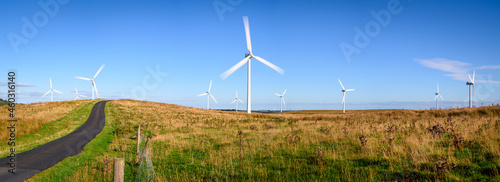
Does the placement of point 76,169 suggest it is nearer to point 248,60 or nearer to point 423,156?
point 423,156

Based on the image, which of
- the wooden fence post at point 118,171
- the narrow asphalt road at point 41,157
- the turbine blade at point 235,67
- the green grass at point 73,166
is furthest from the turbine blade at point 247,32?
the wooden fence post at point 118,171

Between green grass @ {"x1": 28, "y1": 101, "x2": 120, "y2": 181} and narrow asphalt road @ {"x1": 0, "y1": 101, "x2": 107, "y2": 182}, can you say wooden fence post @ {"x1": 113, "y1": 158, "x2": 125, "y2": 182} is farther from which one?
narrow asphalt road @ {"x1": 0, "y1": 101, "x2": 107, "y2": 182}

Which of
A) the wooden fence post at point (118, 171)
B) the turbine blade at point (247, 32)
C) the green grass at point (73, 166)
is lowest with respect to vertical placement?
the green grass at point (73, 166)

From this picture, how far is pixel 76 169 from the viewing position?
15008 millimetres

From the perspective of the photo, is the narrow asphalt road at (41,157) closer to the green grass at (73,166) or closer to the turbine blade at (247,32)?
the green grass at (73,166)

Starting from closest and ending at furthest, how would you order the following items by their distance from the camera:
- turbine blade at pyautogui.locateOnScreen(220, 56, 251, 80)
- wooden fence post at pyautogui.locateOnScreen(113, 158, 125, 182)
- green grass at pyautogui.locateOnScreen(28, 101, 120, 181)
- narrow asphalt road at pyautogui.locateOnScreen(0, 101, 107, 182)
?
wooden fence post at pyautogui.locateOnScreen(113, 158, 125, 182)
green grass at pyautogui.locateOnScreen(28, 101, 120, 181)
narrow asphalt road at pyautogui.locateOnScreen(0, 101, 107, 182)
turbine blade at pyautogui.locateOnScreen(220, 56, 251, 80)

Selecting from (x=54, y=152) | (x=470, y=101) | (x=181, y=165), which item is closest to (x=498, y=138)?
(x=181, y=165)

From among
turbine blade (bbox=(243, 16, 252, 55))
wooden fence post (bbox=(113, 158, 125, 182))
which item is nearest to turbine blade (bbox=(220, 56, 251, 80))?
turbine blade (bbox=(243, 16, 252, 55))

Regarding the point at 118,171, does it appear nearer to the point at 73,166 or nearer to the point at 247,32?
the point at 73,166

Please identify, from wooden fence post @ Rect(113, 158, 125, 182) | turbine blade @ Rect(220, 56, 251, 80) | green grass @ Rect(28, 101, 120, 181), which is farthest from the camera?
turbine blade @ Rect(220, 56, 251, 80)

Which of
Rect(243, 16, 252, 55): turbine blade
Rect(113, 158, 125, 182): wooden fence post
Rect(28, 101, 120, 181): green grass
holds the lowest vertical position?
Rect(28, 101, 120, 181): green grass

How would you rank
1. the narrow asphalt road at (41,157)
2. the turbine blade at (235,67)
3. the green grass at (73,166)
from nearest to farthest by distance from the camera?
1. the green grass at (73,166)
2. the narrow asphalt road at (41,157)
3. the turbine blade at (235,67)

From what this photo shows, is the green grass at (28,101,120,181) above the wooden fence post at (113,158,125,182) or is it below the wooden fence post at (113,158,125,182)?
below

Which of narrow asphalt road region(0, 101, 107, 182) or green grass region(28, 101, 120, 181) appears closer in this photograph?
green grass region(28, 101, 120, 181)
